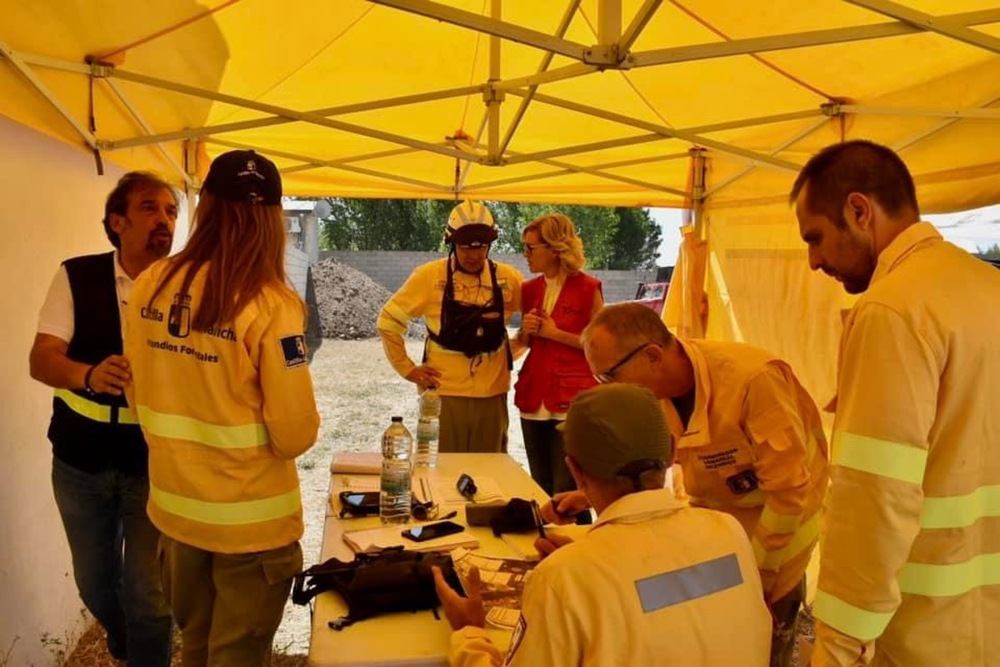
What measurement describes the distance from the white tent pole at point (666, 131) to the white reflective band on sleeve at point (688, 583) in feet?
7.25

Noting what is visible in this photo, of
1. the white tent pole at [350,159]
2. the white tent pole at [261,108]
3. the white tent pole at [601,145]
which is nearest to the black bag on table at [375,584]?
the white tent pole at [261,108]

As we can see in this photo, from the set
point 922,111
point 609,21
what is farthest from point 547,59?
point 922,111

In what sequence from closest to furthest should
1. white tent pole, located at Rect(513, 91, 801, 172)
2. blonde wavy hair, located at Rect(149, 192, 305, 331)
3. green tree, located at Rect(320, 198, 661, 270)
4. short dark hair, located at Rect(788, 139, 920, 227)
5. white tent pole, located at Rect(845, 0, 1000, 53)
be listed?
short dark hair, located at Rect(788, 139, 920, 227)
blonde wavy hair, located at Rect(149, 192, 305, 331)
white tent pole, located at Rect(845, 0, 1000, 53)
white tent pole, located at Rect(513, 91, 801, 172)
green tree, located at Rect(320, 198, 661, 270)

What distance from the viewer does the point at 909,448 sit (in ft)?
3.95

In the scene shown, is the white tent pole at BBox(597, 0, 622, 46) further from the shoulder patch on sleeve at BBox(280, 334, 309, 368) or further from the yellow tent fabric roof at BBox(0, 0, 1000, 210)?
the shoulder patch on sleeve at BBox(280, 334, 309, 368)

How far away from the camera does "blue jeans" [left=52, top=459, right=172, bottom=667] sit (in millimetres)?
2137

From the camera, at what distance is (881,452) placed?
1.21 metres

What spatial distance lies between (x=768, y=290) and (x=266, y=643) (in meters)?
3.00

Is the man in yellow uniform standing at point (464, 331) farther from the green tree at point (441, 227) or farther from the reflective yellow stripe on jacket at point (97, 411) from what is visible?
the green tree at point (441, 227)

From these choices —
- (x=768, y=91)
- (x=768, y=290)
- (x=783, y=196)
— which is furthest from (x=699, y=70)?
(x=768, y=290)

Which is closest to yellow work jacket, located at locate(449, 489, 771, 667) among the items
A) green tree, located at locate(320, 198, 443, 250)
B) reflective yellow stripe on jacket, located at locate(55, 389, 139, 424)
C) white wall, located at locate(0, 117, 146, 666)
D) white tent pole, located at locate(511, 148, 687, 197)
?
reflective yellow stripe on jacket, located at locate(55, 389, 139, 424)

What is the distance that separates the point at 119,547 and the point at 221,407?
1074mm

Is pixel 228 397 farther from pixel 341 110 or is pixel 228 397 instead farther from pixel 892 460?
pixel 341 110

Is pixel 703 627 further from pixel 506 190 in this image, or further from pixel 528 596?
pixel 506 190
